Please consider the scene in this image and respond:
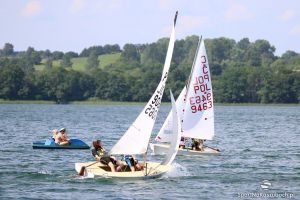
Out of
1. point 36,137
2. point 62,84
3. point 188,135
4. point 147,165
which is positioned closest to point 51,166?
point 147,165

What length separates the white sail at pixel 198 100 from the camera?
53.2m

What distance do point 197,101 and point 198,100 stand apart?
0.08 m

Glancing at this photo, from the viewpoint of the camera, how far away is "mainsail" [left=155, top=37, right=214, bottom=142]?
53125mm

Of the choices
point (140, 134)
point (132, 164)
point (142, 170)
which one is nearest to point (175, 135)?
point (140, 134)

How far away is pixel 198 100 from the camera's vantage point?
5362cm

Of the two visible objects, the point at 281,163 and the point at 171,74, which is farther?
the point at 171,74

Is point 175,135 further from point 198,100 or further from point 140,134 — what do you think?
point 198,100

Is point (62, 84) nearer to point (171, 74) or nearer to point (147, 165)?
point (171, 74)

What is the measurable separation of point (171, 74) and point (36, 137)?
123 metres

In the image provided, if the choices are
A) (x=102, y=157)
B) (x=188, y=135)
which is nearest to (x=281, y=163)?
(x=188, y=135)

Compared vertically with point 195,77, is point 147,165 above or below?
below

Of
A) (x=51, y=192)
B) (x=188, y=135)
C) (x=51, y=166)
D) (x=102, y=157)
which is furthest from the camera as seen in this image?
(x=188, y=135)

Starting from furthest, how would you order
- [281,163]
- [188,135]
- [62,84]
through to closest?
[62,84] < [188,135] < [281,163]

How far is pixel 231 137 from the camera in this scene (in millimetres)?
73250
